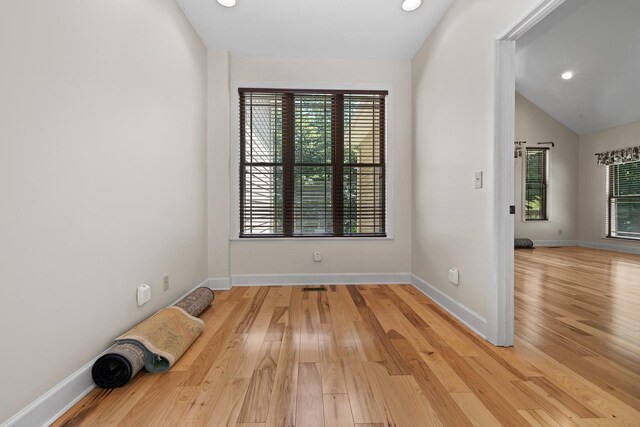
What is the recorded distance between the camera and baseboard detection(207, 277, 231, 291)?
304 cm

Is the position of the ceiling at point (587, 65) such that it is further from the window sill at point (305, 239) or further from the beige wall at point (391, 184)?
the window sill at point (305, 239)

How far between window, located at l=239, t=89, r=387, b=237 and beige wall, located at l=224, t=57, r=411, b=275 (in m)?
0.12

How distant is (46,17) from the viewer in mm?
1174

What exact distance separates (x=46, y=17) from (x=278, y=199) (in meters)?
2.35

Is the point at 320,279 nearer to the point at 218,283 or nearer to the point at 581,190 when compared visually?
the point at 218,283

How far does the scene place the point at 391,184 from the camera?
10.8ft

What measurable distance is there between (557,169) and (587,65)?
2.65m

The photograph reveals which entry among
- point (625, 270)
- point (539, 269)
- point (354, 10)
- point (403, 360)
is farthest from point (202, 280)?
point (625, 270)

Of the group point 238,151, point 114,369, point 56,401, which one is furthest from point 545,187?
point 56,401

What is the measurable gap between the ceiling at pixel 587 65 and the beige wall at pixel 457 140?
1.31 metres

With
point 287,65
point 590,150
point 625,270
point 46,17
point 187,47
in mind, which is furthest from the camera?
point 590,150

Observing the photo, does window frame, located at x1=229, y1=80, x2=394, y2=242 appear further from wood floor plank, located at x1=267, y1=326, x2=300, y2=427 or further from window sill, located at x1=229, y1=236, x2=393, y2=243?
wood floor plank, located at x1=267, y1=326, x2=300, y2=427

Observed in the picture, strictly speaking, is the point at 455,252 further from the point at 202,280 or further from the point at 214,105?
the point at 214,105

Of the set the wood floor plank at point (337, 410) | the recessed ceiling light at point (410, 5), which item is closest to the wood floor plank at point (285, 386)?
the wood floor plank at point (337, 410)
